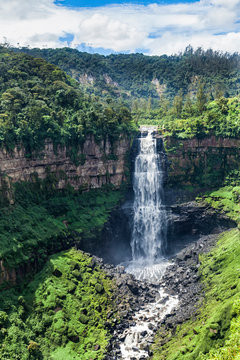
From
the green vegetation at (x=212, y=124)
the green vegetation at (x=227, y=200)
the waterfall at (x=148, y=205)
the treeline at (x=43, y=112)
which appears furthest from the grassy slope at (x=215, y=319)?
the treeline at (x=43, y=112)

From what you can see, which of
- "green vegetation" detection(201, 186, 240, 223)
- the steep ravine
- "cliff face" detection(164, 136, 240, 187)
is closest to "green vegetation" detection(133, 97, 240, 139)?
"cliff face" detection(164, 136, 240, 187)

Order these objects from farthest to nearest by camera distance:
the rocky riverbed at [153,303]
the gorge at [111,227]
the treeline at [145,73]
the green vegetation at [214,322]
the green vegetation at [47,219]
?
the treeline at [145,73], the green vegetation at [47,219], the rocky riverbed at [153,303], the gorge at [111,227], the green vegetation at [214,322]

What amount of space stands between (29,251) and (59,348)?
11.4m

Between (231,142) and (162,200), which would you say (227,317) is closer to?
(162,200)

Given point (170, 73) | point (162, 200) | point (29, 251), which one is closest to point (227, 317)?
point (29, 251)

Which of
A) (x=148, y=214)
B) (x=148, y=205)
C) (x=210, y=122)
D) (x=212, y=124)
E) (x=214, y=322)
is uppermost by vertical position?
(x=210, y=122)

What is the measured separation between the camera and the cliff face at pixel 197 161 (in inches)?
2133

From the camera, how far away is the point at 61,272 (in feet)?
116

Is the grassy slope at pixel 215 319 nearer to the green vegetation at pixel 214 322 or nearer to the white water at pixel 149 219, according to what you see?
the green vegetation at pixel 214 322

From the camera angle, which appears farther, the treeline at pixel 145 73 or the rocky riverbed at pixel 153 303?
the treeline at pixel 145 73

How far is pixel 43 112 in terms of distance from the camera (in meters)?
46.7

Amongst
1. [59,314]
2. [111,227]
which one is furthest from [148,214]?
[59,314]

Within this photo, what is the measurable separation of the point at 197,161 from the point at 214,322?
115 feet

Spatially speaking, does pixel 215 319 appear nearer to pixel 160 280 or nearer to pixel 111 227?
pixel 160 280
